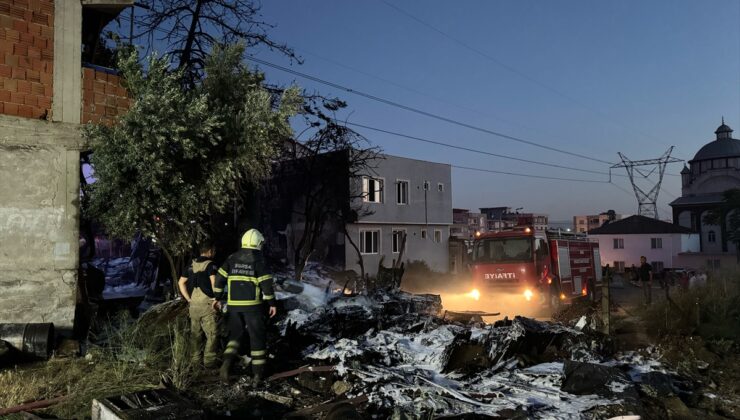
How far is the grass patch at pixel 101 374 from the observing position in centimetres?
522

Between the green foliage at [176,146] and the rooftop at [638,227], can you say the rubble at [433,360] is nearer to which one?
the green foliage at [176,146]

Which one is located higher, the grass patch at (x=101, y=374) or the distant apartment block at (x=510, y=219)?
the distant apartment block at (x=510, y=219)

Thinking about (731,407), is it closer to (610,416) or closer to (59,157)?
(610,416)

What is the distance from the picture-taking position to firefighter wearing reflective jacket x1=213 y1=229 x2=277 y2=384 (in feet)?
20.8

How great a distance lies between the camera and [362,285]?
17.8 metres

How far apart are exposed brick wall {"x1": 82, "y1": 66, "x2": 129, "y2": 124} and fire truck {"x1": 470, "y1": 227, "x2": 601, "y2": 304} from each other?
10.8 metres

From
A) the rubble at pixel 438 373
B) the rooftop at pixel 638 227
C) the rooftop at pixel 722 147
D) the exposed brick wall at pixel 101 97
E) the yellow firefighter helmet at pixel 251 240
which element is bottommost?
the rubble at pixel 438 373

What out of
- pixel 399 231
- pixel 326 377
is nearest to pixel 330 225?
pixel 399 231

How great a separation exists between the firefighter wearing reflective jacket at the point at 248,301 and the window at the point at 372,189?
20.0 meters

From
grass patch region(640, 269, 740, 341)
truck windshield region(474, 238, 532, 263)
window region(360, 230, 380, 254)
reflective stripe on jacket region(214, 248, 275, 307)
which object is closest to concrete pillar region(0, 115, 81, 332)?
reflective stripe on jacket region(214, 248, 275, 307)

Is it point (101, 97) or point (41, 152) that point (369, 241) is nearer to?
point (101, 97)

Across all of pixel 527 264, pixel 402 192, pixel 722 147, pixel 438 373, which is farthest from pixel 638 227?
pixel 438 373

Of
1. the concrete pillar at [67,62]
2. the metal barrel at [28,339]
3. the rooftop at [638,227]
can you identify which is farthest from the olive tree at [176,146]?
the rooftop at [638,227]

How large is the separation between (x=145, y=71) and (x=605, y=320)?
950 cm
